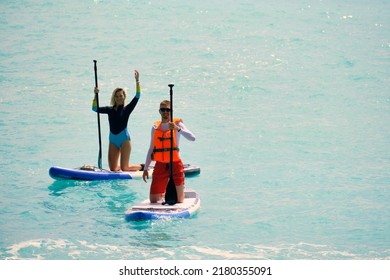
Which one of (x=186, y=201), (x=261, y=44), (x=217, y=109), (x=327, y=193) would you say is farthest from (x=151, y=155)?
(x=261, y=44)

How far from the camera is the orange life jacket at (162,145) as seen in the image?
11273 millimetres

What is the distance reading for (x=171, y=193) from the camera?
1134cm

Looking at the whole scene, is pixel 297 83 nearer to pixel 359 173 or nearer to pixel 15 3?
pixel 359 173

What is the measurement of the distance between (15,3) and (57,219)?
16693 millimetres

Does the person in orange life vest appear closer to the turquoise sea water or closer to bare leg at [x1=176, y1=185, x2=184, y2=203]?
bare leg at [x1=176, y1=185, x2=184, y2=203]

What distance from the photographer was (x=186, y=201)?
1164 centimetres

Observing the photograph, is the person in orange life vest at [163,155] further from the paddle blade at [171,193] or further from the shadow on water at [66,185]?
the shadow on water at [66,185]

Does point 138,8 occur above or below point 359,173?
above

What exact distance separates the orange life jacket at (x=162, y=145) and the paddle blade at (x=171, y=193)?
293 mm

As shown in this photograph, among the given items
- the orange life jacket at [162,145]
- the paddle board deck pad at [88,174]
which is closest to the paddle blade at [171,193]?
the orange life jacket at [162,145]

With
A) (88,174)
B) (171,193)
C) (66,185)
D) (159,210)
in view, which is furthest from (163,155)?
(66,185)

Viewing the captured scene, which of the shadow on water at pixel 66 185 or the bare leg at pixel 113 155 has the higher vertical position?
the bare leg at pixel 113 155

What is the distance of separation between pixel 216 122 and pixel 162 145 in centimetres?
584

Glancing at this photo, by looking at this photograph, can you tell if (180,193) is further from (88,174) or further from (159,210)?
(88,174)
